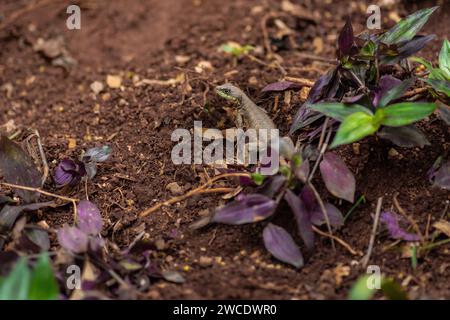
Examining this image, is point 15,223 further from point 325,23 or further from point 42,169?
point 325,23

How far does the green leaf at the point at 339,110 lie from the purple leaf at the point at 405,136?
157 millimetres

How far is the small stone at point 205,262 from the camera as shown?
237 centimetres

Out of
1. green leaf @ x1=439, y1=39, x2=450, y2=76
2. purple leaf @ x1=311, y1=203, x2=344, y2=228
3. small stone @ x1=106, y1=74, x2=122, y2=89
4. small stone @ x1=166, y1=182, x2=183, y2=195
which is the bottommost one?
small stone @ x1=166, y1=182, x2=183, y2=195

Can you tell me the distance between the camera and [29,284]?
191 cm

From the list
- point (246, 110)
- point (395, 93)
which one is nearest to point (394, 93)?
point (395, 93)

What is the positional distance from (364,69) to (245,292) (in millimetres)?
1124

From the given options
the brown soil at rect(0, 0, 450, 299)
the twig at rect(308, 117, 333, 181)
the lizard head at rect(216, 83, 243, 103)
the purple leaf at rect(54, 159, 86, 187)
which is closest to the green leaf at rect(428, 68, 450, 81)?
the brown soil at rect(0, 0, 450, 299)

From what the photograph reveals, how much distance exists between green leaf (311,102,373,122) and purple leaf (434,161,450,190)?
15.7 inches

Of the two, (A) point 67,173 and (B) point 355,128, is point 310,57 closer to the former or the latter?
(B) point 355,128

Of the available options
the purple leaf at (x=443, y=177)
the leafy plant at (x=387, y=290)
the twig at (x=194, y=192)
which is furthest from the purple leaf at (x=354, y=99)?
the leafy plant at (x=387, y=290)

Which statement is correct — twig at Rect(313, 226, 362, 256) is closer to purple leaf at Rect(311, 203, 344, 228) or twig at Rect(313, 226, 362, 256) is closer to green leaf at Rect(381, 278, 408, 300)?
purple leaf at Rect(311, 203, 344, 228)

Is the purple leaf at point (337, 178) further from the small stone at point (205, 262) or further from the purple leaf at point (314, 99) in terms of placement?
the small stone at point (205, 262)

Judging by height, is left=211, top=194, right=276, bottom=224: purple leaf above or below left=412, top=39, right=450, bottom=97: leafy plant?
below

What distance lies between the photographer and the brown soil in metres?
2.31
